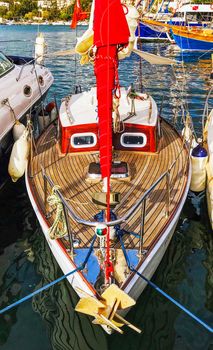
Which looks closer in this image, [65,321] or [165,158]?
[65,321]

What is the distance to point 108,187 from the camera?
5.91 metres

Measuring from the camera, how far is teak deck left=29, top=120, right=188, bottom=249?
7.93 m

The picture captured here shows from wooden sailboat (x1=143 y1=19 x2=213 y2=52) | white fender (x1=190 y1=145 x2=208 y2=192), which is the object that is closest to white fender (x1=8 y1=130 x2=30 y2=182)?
white fender (x1=190 y1=145 x2=208 y2=192)

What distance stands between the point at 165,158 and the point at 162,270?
326cm

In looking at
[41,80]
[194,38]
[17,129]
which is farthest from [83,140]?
[194,38]

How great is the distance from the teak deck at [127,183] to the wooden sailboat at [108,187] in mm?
23

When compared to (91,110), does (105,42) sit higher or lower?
higher

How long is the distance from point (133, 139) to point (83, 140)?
56.4 inches

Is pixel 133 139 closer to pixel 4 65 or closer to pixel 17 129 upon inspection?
pixel 17 129

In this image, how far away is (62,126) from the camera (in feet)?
34.1

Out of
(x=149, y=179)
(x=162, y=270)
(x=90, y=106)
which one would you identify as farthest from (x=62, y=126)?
(x=162, y=270)

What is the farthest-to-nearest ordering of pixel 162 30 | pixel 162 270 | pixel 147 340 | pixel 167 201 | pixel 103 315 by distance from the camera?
pixel 162 30 < pixel 162 270 < pixel 167 201 < pixel 147 340 < pixel 103 315

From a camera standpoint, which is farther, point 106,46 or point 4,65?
point 4,65

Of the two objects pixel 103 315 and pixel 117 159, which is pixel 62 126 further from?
pixel 103 315
